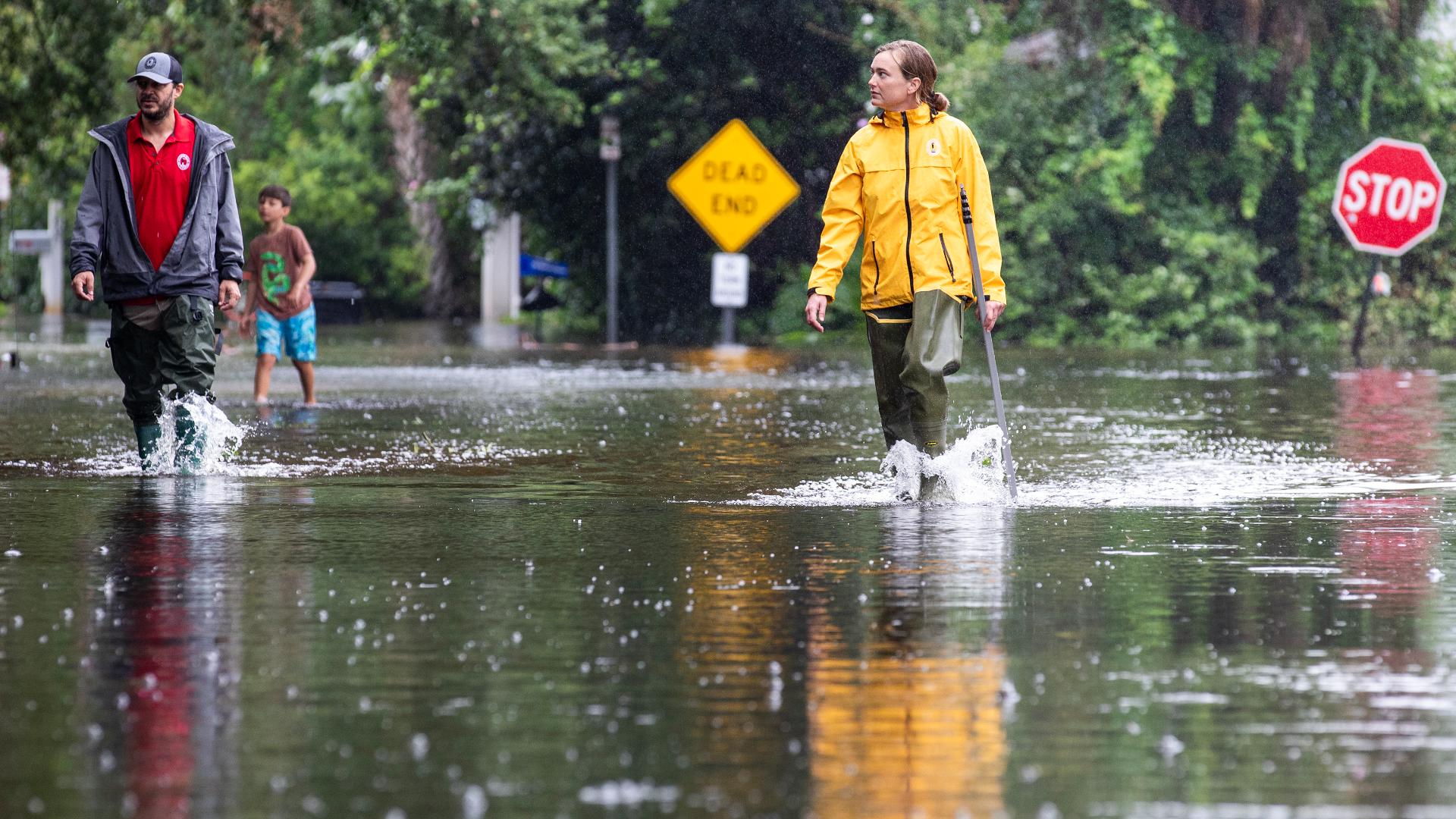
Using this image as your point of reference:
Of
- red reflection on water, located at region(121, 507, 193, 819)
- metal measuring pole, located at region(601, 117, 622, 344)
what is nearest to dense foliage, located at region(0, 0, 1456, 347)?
metal measuring pole, located at region(601, 117, 622, 344)

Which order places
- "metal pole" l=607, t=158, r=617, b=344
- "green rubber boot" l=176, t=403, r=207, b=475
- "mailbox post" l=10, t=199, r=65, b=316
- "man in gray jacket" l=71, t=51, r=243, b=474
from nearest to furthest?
"man in gray jacket" l=71, t=51, r=243, b=474 → "green rubber boot" l=176, t=403, r=207, b=475 → "metal pole" l=607, t=158, r=617, b=344 → "mailbox post" l=10, t=199, r=65, b=316

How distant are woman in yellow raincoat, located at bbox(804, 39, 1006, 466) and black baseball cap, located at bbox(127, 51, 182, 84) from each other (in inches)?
112

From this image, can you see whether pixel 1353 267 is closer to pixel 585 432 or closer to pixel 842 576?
pixel 585 432

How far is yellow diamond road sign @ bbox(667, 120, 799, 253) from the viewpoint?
30156 millimetres

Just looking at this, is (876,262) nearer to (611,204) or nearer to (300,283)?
(300,283)

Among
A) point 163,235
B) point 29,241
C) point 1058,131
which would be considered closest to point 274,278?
point 163,235

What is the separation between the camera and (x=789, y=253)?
115 ft

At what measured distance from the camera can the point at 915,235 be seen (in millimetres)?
9945

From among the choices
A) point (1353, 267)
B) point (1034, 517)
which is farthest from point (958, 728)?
point (1353, 267)

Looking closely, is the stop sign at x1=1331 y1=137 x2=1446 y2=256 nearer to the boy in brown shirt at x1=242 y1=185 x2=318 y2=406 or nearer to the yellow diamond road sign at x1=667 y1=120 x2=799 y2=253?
the yellow diamond road sign at x1=667 y1=120 x2=799 y2=253

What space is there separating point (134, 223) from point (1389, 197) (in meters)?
25.4

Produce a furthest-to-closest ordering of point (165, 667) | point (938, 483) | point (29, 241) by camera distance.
→ point (29, 241)
point (938, 483)
point (165, 667)

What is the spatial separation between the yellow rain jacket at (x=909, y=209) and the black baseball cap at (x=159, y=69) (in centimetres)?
287

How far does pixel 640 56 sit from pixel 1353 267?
33.5ft
